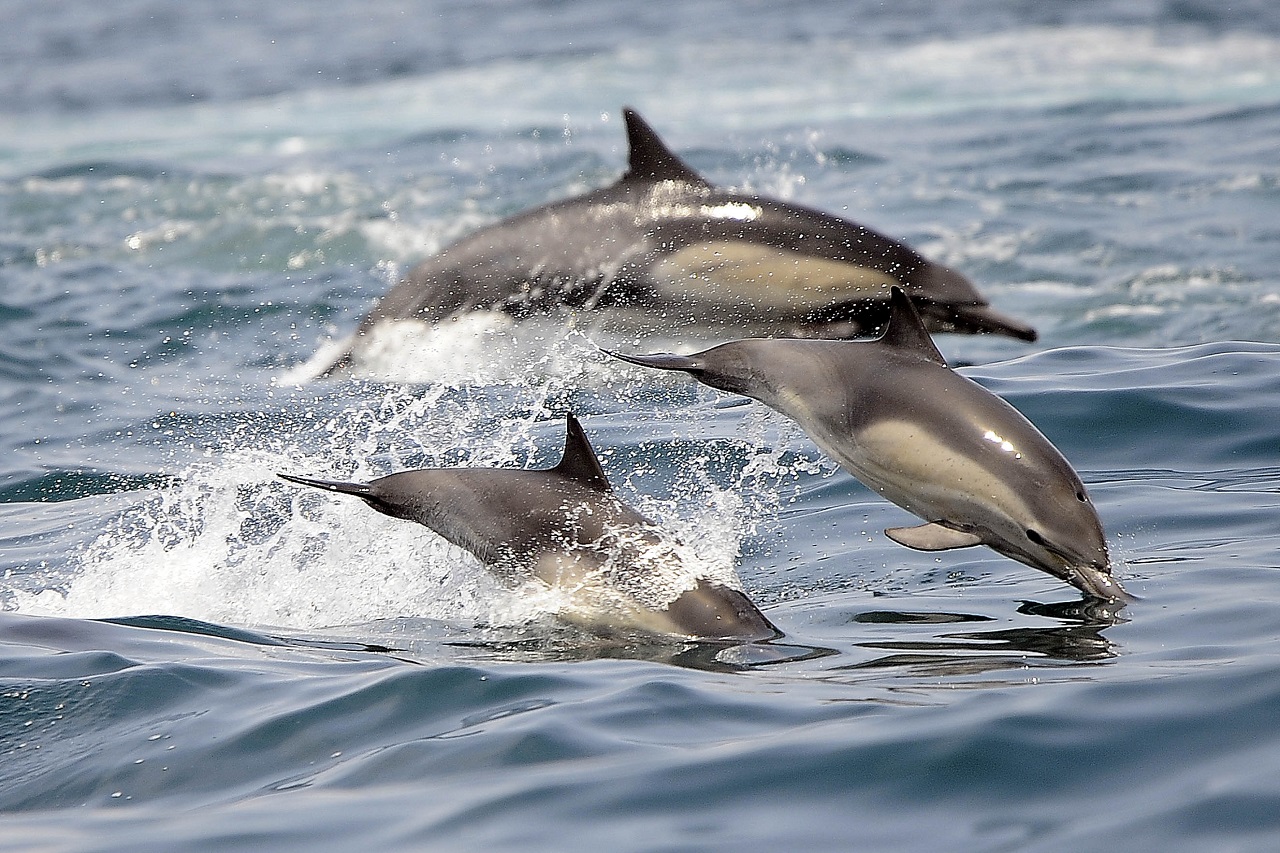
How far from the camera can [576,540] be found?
514 cm

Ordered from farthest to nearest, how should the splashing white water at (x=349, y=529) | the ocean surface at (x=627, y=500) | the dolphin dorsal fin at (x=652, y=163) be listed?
the dolphin dorsal fin at (x=652, y=163)
the splashing white water at (x=349, y=529)
the ocean surface at (x=627, y=500)

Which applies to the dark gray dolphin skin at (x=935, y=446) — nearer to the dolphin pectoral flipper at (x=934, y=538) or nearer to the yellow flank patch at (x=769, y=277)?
the dolphin pectoral flipper at (x=934, y=538)

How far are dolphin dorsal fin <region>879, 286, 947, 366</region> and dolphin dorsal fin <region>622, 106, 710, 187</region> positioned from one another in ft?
10.6

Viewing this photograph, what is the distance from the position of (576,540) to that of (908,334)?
120cm

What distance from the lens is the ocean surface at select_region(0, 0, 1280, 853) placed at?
3654 mm

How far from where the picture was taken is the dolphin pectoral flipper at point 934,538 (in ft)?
16.1

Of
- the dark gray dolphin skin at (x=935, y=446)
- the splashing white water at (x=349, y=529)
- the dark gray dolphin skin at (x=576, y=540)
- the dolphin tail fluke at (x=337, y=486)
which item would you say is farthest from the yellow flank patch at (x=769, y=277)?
the dolphin tail fluke at (x=337, y=486)

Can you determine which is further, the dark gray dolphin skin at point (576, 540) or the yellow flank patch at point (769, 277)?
the yellow flank patch at point (769, 277)

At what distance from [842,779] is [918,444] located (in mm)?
1702

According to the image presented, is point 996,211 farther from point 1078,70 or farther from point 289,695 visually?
point 289,695

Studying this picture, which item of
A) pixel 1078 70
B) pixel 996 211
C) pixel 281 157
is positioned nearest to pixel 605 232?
pixel 996 211

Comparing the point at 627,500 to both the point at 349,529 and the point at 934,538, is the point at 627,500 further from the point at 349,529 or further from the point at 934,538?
the point at 934,538

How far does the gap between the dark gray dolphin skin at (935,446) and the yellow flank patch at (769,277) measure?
273 centimetres

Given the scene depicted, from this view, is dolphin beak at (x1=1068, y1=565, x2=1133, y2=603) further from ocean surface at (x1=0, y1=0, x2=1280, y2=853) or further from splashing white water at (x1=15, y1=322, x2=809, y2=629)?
splashing white water at (x1=15, y1=322, x2=809, y2=629)
